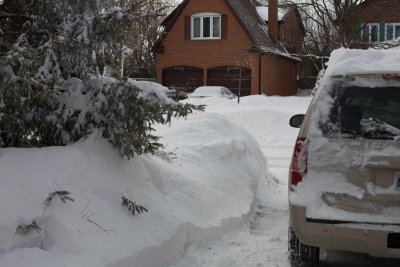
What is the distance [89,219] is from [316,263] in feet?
6.44

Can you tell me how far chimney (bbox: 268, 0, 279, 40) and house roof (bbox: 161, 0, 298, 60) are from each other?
0.35 m

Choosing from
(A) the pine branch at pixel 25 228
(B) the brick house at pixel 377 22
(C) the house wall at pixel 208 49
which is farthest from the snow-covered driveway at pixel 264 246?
(B) the brick house at pixel 377 22

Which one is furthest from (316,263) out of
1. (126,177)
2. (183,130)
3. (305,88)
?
(305,88)

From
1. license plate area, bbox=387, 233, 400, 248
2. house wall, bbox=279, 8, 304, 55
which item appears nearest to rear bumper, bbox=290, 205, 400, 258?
license plate area, bbox=387, 233, 400, 248

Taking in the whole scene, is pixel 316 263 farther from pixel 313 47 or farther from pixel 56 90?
pixel 313 47

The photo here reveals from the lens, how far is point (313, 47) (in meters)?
37.6

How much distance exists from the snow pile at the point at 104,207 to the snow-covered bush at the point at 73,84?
0.73ft

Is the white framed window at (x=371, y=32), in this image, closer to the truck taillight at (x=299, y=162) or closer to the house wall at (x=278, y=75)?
the house wall at (x=278, y=75)

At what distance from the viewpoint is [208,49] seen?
33.2 m

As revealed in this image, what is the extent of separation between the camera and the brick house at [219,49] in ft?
106

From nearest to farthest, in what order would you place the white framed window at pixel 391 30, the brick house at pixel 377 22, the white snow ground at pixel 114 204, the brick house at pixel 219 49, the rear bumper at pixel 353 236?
the white snow ground at pixel 114 204 < the rear bumper at pixel 353 236 < the brick house at pixel 219 49 < the brick house at pixel 377 22 < the white framed window at pixel 391 30

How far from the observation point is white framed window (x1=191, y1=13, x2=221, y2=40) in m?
33.2

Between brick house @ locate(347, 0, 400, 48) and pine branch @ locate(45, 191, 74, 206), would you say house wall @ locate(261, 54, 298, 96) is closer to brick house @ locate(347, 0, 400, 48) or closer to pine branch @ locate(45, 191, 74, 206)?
brick house @ locate(347, 0, 400, 48)

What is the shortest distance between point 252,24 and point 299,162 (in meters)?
30.2
